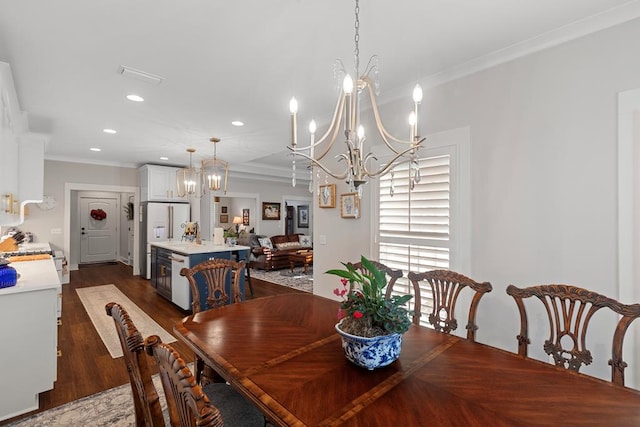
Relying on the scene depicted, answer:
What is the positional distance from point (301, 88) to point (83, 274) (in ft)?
23.9

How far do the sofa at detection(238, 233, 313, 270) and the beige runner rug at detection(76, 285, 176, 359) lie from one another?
9.66 feet

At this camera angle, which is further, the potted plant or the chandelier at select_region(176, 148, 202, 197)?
the chandelier at select_region(176, 148, 202, 197)

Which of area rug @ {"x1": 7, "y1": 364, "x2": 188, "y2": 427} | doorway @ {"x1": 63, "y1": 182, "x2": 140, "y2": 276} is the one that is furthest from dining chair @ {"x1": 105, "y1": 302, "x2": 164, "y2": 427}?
doorway @ {"x1": 63, "y1": 182, "x2": 140, "y2": 276}

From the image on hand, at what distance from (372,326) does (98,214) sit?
10182 mm

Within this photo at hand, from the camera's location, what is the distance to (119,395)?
2.34 meters

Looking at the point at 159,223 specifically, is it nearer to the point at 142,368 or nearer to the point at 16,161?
the point at 16,161

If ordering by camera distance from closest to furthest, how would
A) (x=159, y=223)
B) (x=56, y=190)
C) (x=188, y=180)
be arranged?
(x=188, y=180), (x=56, y=190), (x=159, y=223)

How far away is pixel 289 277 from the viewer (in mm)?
6816

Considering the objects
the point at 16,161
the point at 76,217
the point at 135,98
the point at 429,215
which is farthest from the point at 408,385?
the point at 76,217

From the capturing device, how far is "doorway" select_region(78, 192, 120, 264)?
340 inches

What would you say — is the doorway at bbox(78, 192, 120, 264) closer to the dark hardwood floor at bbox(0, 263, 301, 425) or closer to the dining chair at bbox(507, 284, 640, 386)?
the dark hardwood floor at bbox(0, 263, 301, 425)

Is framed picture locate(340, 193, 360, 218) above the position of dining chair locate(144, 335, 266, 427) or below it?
above

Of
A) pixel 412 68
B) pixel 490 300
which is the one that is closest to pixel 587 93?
pixel 412 68

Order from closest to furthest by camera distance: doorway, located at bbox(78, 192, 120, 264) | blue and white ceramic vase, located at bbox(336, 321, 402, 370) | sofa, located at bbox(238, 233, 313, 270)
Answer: blue and white ceramic vase, located at bbox(336, 321, 402, 370)
sofa, located at bbox(238, 233, 313, 270)
doorway, located at bbox(78, 192, 120, 264)
